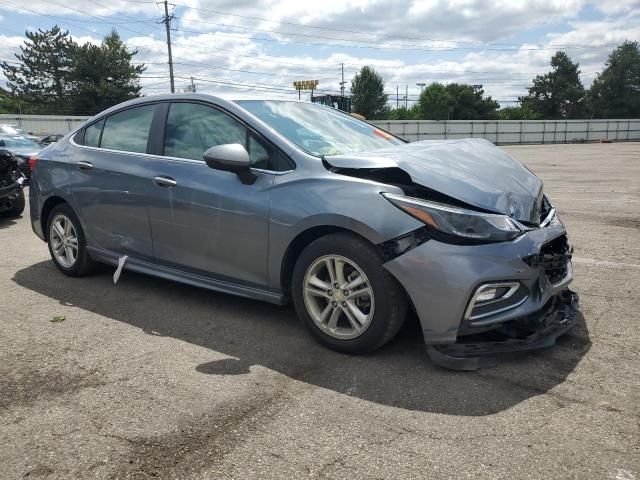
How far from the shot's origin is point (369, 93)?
9338 cm

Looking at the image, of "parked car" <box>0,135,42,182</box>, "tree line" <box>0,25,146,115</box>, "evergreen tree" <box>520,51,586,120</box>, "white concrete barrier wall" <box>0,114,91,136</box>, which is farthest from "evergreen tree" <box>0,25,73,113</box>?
"evergreen tree" <box>520,51,586,120</box>

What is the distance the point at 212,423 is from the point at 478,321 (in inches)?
59.3

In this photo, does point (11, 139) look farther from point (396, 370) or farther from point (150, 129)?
point (396, 370)

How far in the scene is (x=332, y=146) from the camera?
3.97 metres

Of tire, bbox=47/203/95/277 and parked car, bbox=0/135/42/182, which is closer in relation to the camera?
tire, bbox=47/203/95/277

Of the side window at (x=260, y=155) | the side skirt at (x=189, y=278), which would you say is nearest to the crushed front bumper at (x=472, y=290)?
the side skirt at (x=189, y=278)

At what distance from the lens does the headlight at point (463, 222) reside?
305 cm

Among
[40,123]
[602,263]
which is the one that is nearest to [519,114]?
[40,123]

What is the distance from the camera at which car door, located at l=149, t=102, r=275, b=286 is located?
375 cm

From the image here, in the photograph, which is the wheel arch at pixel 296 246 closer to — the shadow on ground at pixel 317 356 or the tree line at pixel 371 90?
the shadow on ground at pixel 317 356

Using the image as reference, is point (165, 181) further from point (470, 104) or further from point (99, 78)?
point (470, 104)

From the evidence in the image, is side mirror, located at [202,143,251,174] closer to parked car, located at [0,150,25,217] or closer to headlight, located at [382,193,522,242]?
headlight, located at [382,193,522,242]

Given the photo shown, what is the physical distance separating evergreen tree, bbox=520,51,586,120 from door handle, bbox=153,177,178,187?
9791cm

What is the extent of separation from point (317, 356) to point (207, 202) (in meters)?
1.34
